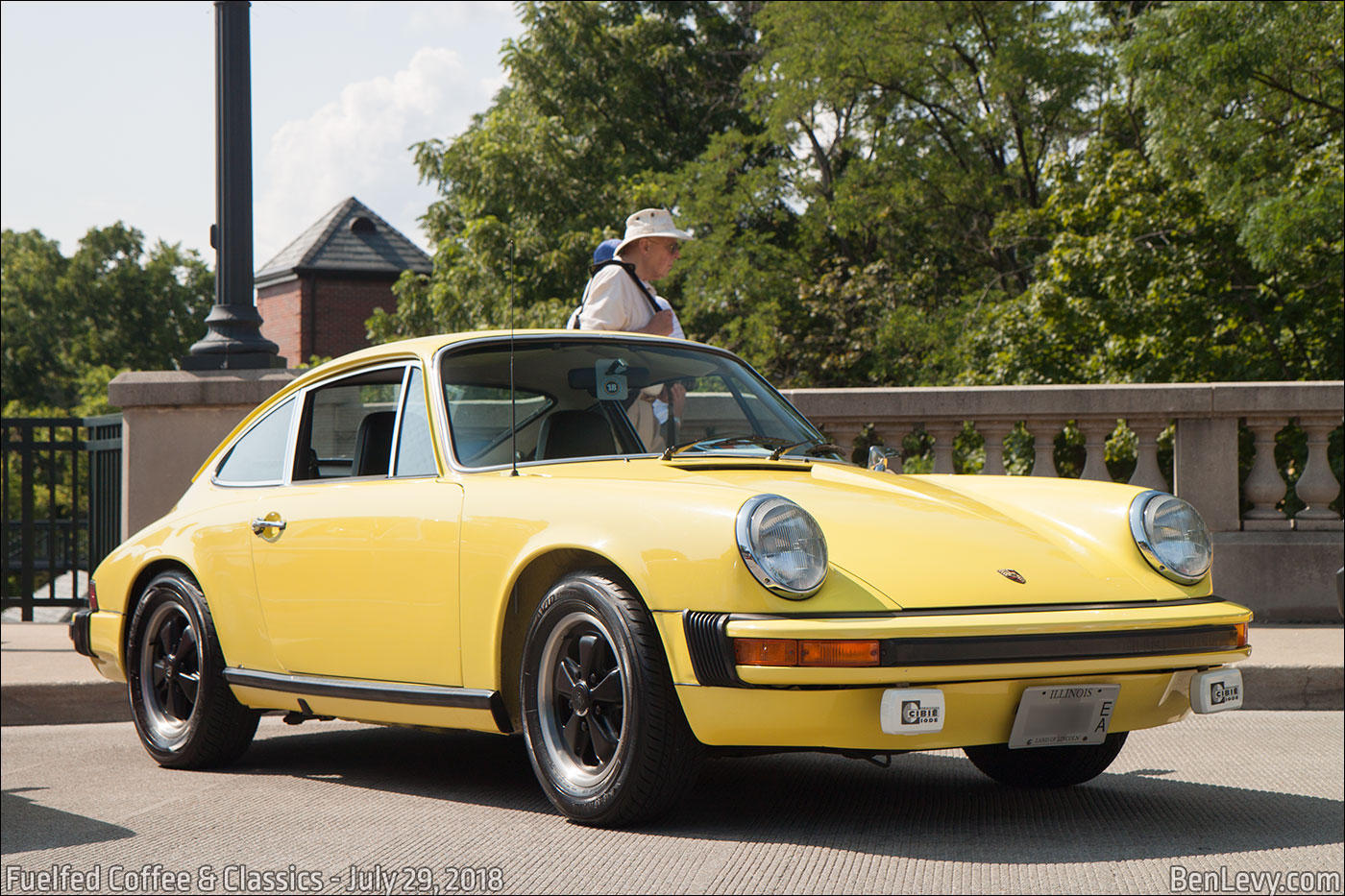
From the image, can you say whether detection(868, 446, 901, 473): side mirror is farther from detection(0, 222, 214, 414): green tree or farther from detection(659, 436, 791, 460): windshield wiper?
detection(0, 222, 214, 414): green tree

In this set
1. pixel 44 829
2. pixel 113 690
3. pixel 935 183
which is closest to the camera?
pixel 44 829

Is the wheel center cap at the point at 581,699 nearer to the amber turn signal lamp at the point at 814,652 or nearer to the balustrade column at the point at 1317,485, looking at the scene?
the amber turn signal lamp at the point at 814,652

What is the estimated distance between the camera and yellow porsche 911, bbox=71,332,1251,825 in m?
3.86

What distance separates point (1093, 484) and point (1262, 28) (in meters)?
13.0

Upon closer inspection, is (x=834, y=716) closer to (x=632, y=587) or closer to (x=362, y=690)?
(x=632, y=587)

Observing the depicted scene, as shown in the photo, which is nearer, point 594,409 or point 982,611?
point 982,611

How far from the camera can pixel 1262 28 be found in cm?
1605

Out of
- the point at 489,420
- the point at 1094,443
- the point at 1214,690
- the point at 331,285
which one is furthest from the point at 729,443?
the point at 331,285

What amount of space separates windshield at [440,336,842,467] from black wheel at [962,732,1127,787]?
45.2 inches

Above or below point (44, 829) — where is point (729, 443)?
above

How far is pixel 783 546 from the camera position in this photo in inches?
153

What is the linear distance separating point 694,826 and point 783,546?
0.88 meters

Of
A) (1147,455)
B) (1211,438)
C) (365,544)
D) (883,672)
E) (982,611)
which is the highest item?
(1211,438)

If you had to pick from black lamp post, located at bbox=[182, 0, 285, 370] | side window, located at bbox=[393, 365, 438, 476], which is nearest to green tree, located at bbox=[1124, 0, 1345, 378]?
black lamp post, located at bbox=[182, 0, 285, 370]
